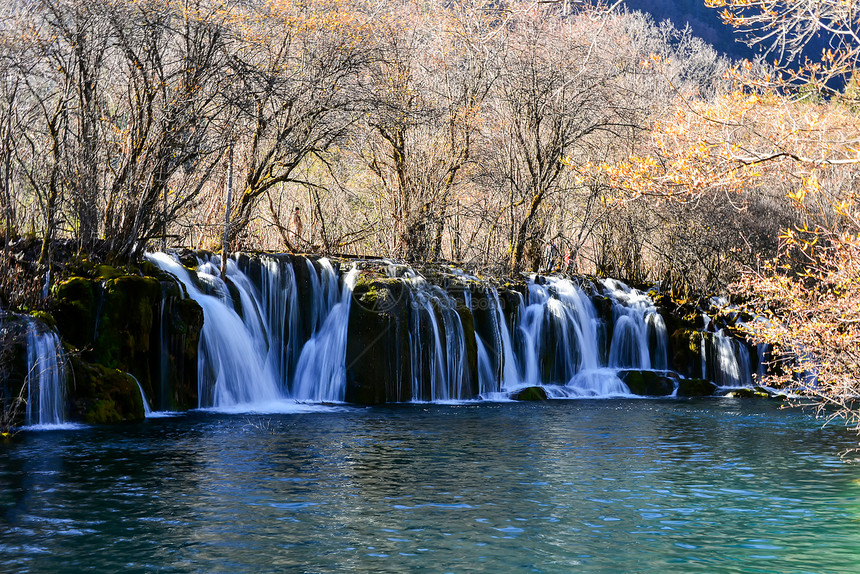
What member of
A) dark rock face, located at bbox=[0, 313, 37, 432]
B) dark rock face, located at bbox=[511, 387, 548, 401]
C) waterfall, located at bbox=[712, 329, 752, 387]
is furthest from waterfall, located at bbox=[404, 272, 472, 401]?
waterfall, located at bbox=[712, 329, 752, 387]

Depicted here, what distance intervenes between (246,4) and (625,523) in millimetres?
16848

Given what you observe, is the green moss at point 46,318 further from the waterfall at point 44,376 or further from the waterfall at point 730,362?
the waterfall at point 730,362

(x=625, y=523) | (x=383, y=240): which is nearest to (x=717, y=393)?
(x=383, y=240)

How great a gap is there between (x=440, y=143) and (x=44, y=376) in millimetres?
15202

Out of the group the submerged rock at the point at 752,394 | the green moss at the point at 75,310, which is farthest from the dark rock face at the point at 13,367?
the submerged rock at the point at 752,394

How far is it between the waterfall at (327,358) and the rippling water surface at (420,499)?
3.79 metres


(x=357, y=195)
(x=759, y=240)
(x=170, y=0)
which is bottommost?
(x=759, y=240)

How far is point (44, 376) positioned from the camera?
12.9 m

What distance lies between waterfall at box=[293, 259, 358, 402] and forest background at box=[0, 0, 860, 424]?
3.40 meters

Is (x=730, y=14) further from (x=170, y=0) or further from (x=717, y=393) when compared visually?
(x=717, y=393)

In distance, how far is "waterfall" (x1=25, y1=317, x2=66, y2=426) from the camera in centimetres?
1280

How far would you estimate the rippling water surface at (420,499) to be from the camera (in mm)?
7051

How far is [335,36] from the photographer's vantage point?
869 inches

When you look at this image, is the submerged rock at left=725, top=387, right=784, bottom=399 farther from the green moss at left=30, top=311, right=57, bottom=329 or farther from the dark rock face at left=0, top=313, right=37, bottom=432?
the dark rock face at left=0, top=313, right=37, bottom=432
